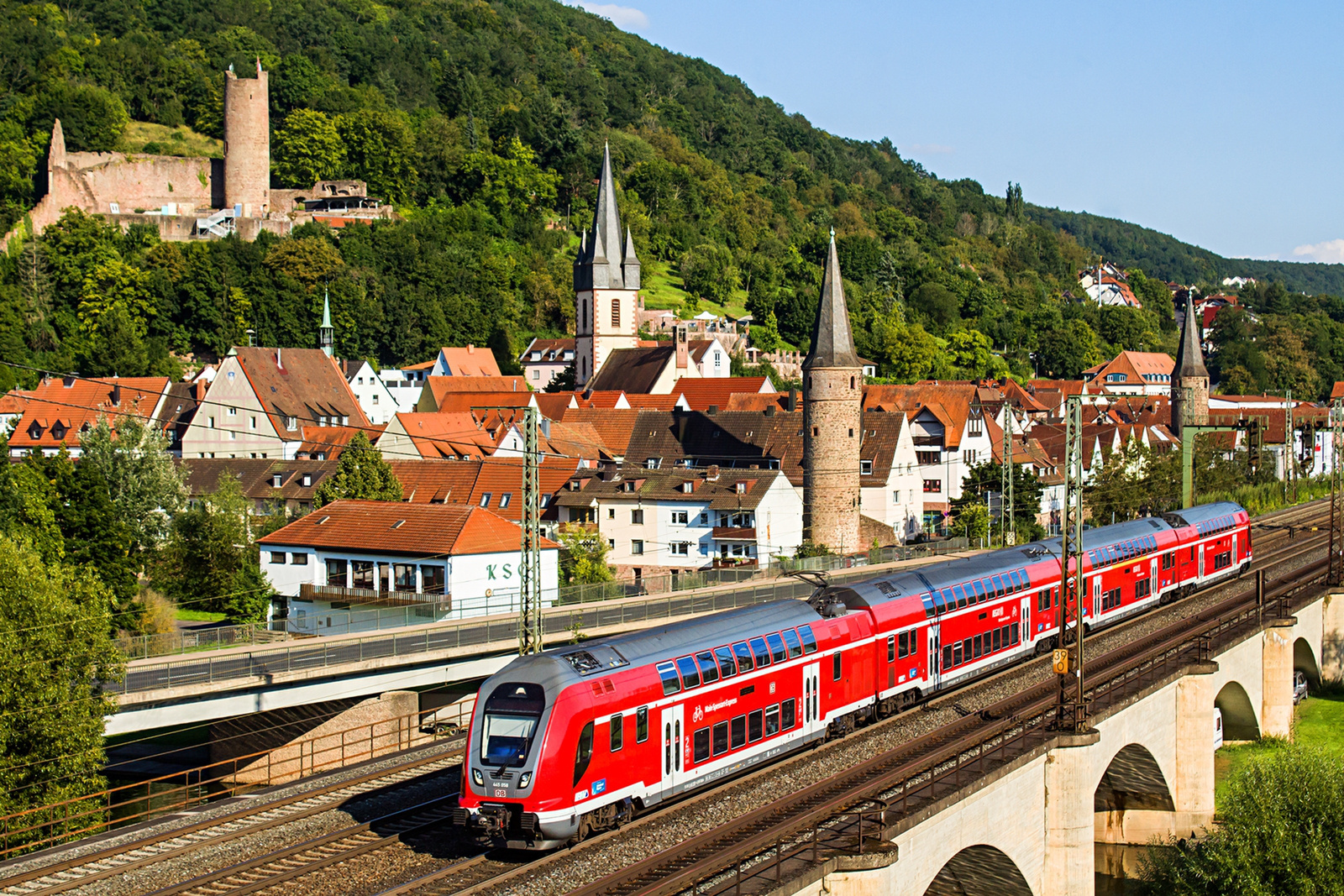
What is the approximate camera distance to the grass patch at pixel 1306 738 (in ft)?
128

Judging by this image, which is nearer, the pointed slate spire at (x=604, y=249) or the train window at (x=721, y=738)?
the train window at (x=721, y=738)

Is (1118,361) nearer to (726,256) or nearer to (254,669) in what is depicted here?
(726,256)

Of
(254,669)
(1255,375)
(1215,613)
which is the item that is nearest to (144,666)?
(254,669)

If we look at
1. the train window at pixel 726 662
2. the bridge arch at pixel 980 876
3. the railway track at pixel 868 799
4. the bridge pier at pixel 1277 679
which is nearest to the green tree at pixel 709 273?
the bridge pier at pixel 1277 679

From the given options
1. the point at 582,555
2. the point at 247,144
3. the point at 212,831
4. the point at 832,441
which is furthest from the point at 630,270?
the point at 212,831

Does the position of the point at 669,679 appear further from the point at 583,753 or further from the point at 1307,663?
the point at 1307,663

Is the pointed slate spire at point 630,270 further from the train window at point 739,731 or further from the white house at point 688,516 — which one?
the train window at point 739,731

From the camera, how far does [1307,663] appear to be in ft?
154

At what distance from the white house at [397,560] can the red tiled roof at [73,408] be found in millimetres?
39724

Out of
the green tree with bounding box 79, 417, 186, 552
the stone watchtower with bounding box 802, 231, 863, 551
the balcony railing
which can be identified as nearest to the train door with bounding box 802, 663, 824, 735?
the balcony railing

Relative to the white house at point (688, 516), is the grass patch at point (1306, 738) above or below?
below

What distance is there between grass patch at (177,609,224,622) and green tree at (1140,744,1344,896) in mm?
36963

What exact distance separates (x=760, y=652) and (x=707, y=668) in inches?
63.7

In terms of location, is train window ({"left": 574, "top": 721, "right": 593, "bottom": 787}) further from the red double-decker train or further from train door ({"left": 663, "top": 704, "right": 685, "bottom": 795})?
train door ({"left": 663, "top": 704, "right": 685, "bottom": 795})
